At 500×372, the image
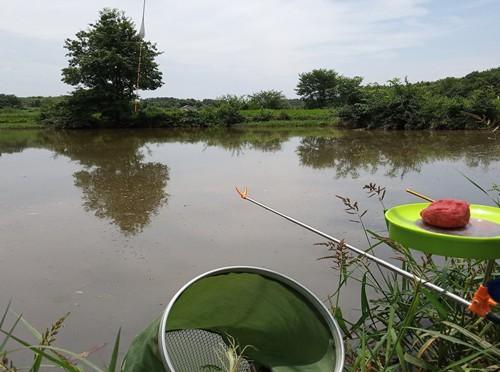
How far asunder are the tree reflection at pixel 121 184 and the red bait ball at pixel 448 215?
2.61 metres

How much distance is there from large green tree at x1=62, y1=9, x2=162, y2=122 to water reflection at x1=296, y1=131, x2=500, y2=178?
24.5ft

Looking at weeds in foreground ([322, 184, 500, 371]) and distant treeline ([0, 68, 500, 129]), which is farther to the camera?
distant treeline ([0, 68, 500, 129])

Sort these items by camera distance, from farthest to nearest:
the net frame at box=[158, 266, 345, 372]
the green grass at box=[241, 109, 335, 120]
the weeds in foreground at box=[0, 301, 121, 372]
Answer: the green grass at box=[241, 109, 335, 120] < the net frame at box=[158, 266, 345, 372] < the weeds in foreground at box=[0, 301, 121, 372]

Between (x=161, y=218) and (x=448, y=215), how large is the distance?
9.70 ft

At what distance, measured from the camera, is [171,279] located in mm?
2480

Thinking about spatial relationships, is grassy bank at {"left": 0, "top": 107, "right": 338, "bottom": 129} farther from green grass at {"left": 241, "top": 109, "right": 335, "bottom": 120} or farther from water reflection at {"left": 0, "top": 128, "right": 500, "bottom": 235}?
water reflection at {"left": 0, "top": 128, "right": 500, "bottom": 235}

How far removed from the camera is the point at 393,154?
26.1 ft

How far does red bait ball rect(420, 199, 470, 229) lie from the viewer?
1089mm

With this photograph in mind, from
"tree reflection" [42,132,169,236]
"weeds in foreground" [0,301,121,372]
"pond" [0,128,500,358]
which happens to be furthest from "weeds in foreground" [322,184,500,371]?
"tree reflection" [42,132,169,236]

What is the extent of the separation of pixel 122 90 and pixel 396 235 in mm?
15545

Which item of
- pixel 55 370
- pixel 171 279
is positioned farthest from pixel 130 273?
pixel 55 370

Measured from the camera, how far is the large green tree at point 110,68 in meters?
14.3

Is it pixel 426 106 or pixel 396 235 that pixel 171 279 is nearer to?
pixel 396 235

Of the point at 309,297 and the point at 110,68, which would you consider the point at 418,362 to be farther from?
the point at 110,68
